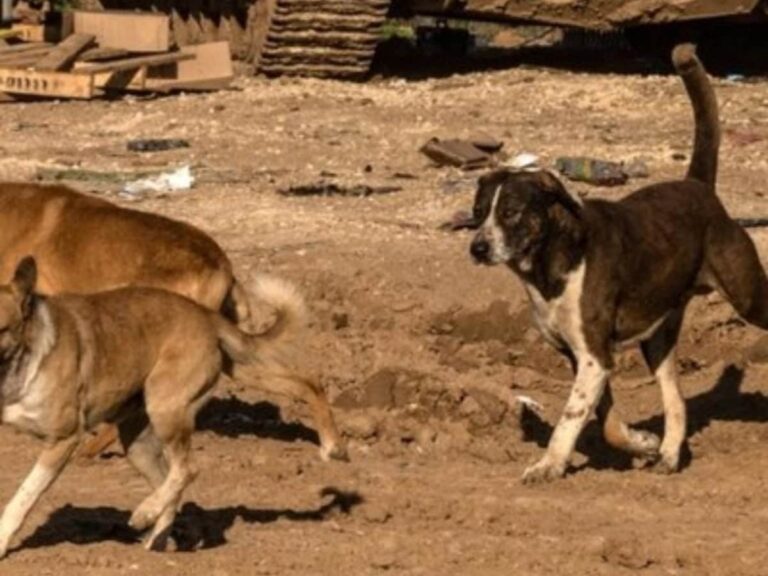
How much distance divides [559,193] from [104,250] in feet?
6.50

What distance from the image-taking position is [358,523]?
30.9 feet

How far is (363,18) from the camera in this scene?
76.0 feet

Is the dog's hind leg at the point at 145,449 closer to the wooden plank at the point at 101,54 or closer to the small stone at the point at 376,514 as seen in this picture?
the small stone at the point at 376,514

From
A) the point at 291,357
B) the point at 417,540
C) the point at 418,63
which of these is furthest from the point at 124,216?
the point at 418,63

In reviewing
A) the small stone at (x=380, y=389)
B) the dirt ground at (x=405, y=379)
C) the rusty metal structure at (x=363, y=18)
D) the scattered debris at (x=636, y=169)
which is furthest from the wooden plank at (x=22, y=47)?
the small stone at (x=380, y=389)

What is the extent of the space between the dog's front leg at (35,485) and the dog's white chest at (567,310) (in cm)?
285

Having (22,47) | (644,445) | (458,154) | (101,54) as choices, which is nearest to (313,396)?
(644,445)

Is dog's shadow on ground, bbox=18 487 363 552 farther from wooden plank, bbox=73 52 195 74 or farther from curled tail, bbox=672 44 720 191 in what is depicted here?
wooden plank, bbox=73 52 195 74

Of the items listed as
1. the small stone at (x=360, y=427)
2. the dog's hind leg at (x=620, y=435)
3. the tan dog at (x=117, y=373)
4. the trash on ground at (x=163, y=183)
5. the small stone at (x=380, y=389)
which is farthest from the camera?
the trash on ground at (x=163, y=183)

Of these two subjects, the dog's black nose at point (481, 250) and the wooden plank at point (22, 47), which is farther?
the wooden plank at point (22, 47)

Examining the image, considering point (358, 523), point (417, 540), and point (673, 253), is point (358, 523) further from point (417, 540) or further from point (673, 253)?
point (673, 253)

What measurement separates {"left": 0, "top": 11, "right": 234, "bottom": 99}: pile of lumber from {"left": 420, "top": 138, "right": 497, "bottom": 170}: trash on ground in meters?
4.83

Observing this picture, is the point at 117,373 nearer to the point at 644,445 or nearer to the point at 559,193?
the point at 559,193

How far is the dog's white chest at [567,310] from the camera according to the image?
34.1 feet
